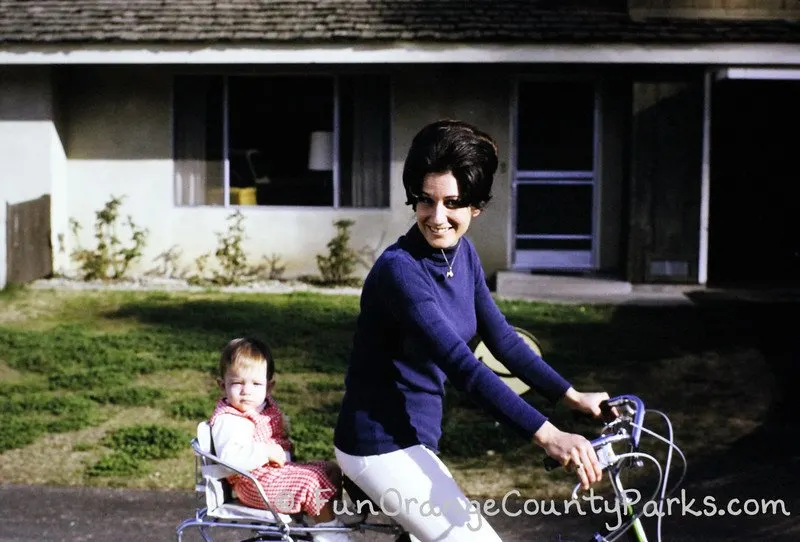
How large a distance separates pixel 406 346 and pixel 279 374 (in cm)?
626

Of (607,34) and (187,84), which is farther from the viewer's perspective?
(187,84)

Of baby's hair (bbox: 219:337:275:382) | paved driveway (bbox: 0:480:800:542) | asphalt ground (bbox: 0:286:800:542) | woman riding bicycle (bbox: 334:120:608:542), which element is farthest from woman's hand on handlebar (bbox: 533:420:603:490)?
paved driveway (bbox: 0:480:800:542)

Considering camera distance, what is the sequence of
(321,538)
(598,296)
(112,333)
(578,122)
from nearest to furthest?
(321,538) < (112,333) < (598,296) < (578,122)

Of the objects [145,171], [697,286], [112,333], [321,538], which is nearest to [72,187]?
[145,171]

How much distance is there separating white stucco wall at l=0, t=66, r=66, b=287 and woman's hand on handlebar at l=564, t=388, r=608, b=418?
477 inches

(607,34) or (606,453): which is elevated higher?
(607,34)

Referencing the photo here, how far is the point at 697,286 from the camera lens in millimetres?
14055

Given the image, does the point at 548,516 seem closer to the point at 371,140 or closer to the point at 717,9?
the point at 371,140

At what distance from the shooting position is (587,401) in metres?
3.46

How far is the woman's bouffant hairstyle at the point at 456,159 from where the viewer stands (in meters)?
3.32

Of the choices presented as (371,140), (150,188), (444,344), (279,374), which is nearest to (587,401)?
(444,344)

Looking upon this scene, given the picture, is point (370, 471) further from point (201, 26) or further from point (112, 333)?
point (201, 26)

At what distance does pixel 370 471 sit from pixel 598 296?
1034 cm

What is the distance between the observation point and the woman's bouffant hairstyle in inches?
131
